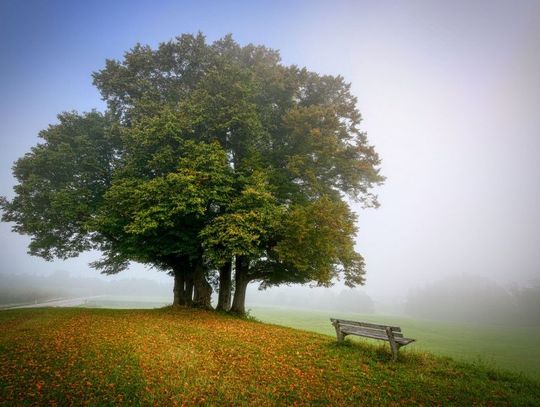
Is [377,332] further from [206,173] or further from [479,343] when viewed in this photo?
[479,343]

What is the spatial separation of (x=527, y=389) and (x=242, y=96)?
19027mm

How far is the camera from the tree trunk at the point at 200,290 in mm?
20578

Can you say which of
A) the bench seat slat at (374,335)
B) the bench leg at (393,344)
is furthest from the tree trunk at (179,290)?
the bench leg at (393,344)

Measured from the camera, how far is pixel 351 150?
2066 cm

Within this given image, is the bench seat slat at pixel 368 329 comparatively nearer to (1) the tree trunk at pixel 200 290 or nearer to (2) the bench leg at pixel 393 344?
(2) the bench leg at pixel 393 344

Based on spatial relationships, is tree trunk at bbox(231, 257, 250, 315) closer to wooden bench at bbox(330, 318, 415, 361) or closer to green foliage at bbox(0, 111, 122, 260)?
wooden bench at bbox(330, 318, 415, 361)

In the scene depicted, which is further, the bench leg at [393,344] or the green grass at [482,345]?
the green grass at [482,345]

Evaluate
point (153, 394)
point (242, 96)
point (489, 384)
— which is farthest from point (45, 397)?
point (242, 96)

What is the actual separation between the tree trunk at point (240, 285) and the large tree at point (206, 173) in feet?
0.35

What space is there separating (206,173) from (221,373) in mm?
10254

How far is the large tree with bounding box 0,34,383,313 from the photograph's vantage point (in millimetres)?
15922

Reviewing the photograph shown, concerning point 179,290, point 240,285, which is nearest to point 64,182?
point 179,290

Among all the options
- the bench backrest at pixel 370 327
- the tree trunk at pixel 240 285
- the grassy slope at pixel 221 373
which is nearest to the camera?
the grassy slope at pixel 221 373

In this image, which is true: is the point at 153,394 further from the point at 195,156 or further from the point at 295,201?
the point at 295,201
